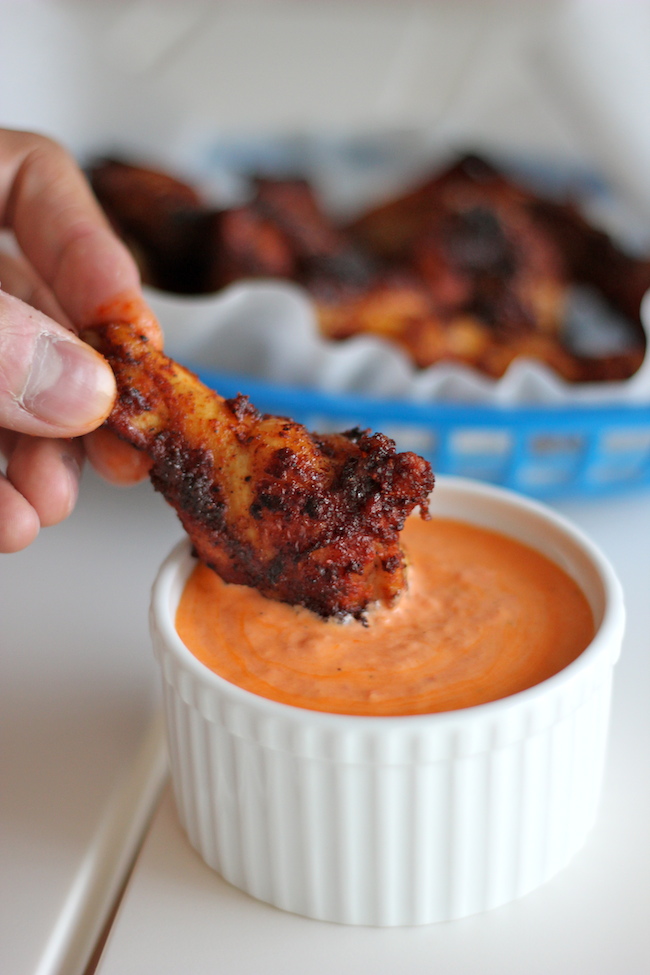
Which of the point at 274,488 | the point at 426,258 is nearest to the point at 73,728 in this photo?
the point at 274,488

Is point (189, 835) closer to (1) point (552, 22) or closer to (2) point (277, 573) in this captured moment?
(2) point (277, 573)

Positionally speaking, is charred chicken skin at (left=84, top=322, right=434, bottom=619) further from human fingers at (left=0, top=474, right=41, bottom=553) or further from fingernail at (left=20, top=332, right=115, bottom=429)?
human fingers at (left=0, top=474, right=41, bottom=553)

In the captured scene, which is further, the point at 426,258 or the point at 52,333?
the point at 426,258

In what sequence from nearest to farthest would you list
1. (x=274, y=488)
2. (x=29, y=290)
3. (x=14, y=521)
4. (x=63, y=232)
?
(x=274, y=488), (x=14, y=521), (x=63, y=232), (x=29, y=290)

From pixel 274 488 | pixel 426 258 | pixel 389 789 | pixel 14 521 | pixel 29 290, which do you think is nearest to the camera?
pixel 389 789

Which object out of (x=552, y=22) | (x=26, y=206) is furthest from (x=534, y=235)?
(x=26, y=206)

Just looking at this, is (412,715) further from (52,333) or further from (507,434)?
(507,434)

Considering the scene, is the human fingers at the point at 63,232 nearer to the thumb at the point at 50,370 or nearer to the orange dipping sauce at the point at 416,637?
the thumb at the point at 50,370
